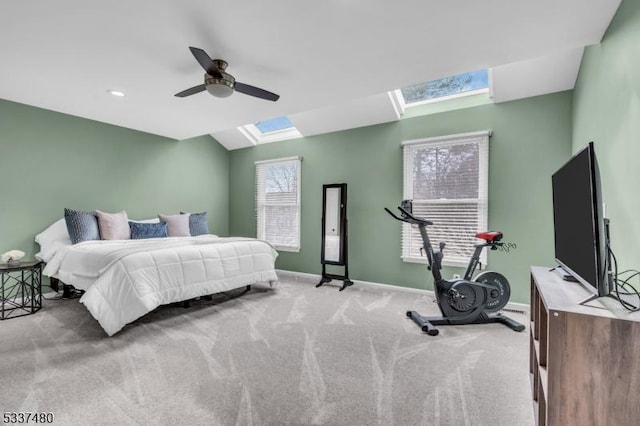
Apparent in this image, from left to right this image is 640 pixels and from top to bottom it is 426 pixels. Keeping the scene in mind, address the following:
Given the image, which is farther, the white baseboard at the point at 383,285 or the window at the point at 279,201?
the window at the point at 279,201

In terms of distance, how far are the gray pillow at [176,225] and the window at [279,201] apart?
136 centimetres

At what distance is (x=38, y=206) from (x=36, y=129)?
0.97 m

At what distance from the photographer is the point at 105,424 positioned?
4.89ft

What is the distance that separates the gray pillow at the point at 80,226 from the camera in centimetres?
358

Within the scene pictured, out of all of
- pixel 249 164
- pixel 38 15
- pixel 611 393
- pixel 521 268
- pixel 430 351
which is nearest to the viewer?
pixel 611 393

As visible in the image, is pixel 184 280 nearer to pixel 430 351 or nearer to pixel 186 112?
pixel 186 112

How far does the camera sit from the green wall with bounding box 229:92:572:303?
3.28 m

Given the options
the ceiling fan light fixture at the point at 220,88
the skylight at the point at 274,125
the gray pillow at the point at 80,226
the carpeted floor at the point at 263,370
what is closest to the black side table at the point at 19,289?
the carpeted floor at the point at 263,370

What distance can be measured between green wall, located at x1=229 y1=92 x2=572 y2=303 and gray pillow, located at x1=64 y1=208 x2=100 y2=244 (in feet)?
8.46

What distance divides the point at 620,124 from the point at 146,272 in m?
3.68

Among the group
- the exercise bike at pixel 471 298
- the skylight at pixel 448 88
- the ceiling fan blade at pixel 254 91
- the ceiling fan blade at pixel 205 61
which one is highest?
the skylight at pixel 448 88

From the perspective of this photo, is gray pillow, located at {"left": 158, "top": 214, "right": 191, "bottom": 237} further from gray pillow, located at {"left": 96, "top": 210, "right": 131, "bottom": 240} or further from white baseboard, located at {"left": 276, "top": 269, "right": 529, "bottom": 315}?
white baseboard, located at {"left": 276, "top": 269, "right": 529, "bottom": 315}

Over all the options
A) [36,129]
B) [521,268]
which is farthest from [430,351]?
[36,129]

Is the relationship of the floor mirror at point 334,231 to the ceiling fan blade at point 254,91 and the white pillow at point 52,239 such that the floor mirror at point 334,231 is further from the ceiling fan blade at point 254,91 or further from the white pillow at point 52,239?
the white pillow at point 52,239
